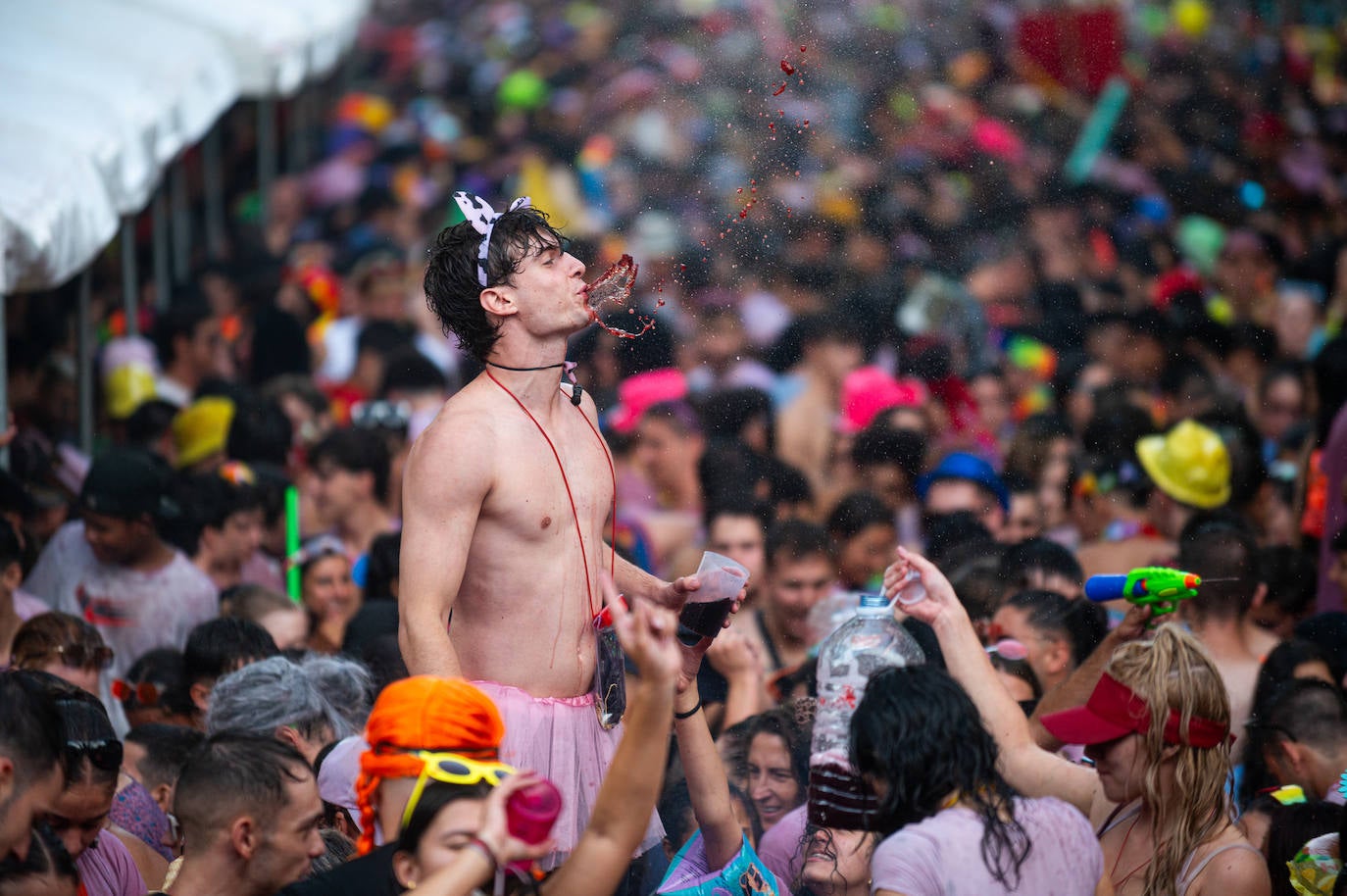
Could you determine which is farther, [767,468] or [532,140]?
[532,140]

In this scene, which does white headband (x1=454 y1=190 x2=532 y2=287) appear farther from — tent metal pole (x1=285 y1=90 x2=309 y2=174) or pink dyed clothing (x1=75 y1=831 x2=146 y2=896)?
tent metal pole (x1=285 y1=90 x2=309 y2=174)

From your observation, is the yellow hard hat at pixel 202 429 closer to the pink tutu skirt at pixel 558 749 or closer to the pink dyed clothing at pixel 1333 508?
the pink tutu skirt at pixel 558 749

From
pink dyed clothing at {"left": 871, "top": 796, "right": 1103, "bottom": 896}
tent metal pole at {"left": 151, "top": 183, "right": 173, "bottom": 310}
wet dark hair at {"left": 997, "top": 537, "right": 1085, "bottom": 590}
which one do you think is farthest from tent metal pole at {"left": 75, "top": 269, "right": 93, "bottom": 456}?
pink dyed clothing at {"left": 871, "top": 796, "right": 1103, "bottom": 896}

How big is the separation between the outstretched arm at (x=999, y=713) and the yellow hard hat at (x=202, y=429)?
201 inches

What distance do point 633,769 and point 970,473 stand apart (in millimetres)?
4348

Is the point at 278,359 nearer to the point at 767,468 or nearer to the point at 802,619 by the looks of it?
the point at 767,468

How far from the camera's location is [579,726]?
389 cm

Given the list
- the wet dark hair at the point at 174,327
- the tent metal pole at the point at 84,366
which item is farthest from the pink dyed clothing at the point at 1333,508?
the wet dark hair at the point at 174,327

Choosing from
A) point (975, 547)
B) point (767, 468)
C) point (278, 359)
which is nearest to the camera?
point (975, 547)

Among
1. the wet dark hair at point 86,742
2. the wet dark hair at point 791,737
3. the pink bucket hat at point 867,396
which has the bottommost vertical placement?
the pink bucket hat at point 867,396

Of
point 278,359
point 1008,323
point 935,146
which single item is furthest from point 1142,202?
point 278,359

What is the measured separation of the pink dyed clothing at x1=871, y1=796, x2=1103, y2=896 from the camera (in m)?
3.11

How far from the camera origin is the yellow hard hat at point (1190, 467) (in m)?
7.14

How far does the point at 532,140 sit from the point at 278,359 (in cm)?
730
